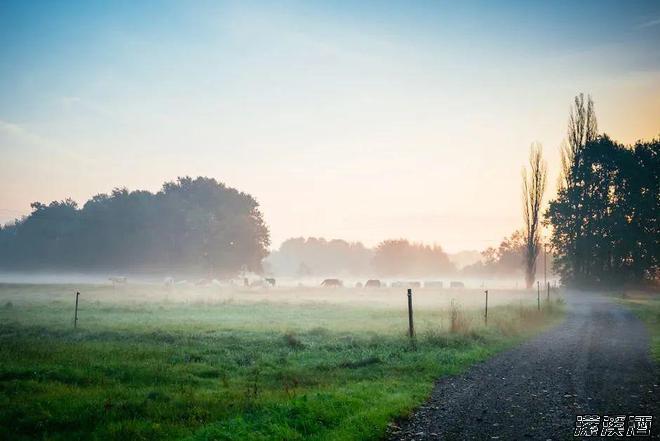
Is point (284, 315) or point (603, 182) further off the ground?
point (603, 182)

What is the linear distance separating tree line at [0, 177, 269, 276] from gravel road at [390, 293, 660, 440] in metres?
75.3

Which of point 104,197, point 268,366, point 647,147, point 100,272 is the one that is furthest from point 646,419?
point 104,197

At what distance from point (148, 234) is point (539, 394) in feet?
300

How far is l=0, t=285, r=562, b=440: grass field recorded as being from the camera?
7887mm

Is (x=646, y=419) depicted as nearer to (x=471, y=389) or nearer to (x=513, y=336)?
(x=471, y=389)

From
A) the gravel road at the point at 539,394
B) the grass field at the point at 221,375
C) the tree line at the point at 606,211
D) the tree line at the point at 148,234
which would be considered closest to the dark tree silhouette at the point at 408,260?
the tree line at the point at 148,234

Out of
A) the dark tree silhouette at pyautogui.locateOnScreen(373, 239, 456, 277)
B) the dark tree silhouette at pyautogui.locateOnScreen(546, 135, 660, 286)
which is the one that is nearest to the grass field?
the dark tree silhouette at pyautogui.locateOnScreen(546, 135, 660, 286)

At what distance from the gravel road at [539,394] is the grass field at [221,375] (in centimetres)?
72

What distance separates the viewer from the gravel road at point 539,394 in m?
7.66

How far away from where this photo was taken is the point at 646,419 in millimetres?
7918

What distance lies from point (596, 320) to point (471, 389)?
20568 mm

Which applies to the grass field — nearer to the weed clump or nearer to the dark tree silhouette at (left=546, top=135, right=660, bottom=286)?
the weed clump

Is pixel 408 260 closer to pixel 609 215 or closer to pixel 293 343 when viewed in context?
pixel 609 215

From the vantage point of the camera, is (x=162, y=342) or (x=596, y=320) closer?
(x=162, y=342)
